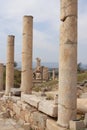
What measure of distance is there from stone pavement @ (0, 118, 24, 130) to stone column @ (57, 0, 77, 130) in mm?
3523

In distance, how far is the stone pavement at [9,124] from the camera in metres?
11.7

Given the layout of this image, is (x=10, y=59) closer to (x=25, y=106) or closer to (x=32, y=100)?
(x=25, y=106)

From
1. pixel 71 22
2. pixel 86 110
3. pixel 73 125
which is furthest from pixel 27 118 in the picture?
pixel 71 22

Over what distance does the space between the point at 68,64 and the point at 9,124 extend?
5.16m

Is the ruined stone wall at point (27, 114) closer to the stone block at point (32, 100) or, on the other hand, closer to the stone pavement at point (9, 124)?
the stone block at point (32, 100)

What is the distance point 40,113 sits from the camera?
34.5 feet

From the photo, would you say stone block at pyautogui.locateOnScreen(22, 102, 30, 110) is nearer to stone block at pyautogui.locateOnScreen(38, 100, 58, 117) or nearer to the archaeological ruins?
the archaeological ruins

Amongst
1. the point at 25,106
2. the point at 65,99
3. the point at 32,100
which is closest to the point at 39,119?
the point at 65,99

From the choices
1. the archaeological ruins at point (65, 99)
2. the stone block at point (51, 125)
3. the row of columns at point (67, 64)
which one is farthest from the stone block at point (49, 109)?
the row of columns at point (67, 64)

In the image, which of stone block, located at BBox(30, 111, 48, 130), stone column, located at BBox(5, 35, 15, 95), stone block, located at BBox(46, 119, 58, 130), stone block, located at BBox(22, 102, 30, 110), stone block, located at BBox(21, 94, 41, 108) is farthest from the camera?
stone column, located at BBox(5, 35, 15, 95)

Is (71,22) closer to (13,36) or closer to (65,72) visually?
(65,72)

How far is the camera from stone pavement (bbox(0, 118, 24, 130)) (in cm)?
1169

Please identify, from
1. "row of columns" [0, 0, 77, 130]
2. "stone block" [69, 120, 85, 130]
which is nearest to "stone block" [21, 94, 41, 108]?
"row of columns" [0, 0, 77, 130]

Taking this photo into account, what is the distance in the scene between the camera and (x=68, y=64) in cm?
852
